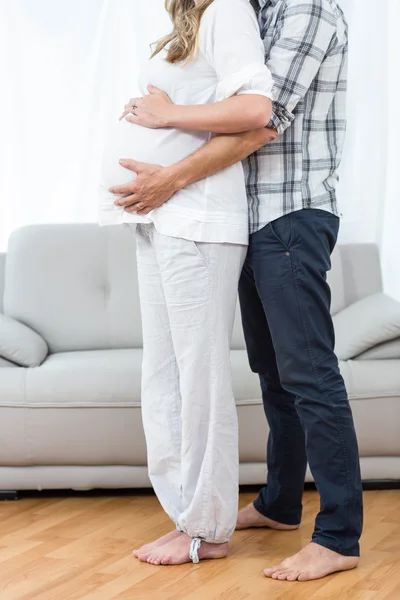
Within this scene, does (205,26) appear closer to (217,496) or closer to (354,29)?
(217,496)

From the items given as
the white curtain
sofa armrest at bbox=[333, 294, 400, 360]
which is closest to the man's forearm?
sofa armrest at bbox=[333, 294, 400, 360]

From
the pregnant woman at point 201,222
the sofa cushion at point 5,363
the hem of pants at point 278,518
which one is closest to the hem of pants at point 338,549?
the pregnant woman at point 201,222

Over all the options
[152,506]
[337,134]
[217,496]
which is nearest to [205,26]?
[337,134]

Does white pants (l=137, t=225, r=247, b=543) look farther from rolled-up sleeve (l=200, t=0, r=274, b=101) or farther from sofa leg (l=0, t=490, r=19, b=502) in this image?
sofa leg (l=0, t=490, r=19, b=502)

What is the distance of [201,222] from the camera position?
5.53ft

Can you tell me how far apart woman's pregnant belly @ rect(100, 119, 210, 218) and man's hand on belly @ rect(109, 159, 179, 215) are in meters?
0.02

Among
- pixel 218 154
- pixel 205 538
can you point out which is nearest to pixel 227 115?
pixel 218 154

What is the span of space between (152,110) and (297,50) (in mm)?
322

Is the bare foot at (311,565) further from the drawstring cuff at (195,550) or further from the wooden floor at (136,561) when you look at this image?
the drawstring cuff at (195,550)

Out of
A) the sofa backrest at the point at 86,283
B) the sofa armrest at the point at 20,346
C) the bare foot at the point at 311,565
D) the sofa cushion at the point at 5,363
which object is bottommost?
the bare foot at the point at 311,565

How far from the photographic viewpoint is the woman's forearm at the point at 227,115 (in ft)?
5.31

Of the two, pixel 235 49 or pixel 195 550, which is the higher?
pixel 235 49

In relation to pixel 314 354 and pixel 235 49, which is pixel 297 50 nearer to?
pixel 235 49

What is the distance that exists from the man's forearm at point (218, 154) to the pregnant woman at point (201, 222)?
3 cm
